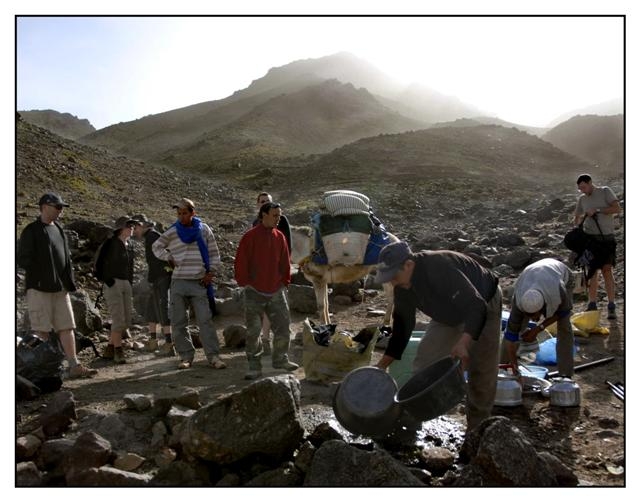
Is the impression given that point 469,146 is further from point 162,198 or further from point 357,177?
point 162,198

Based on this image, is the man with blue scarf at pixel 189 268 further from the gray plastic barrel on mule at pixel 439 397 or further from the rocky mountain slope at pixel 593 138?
the rocky mountain slope at pixel 593 138

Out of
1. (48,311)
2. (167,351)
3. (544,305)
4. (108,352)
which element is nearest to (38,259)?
(48,311)

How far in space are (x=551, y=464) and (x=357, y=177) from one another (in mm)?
23120

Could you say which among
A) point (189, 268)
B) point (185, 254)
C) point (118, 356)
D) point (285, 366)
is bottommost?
point (285, 366)

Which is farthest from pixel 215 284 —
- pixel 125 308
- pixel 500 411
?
pixel 500 411

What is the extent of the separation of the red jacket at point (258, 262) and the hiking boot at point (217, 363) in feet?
2.95

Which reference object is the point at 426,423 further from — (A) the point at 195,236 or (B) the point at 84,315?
(B) the point at 84,315

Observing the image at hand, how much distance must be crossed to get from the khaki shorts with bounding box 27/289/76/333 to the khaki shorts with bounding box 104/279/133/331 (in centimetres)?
89

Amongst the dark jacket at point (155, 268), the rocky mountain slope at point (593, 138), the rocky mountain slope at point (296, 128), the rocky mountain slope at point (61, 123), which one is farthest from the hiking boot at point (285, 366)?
the rocky mountain slope at point (61, 123)

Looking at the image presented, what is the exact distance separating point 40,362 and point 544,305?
160 inches

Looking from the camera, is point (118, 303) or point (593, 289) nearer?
point (118, 303)

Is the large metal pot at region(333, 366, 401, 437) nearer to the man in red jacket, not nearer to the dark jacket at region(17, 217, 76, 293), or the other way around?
the man in red jacket

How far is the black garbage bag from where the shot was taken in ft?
16.8

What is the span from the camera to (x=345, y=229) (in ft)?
22.7
